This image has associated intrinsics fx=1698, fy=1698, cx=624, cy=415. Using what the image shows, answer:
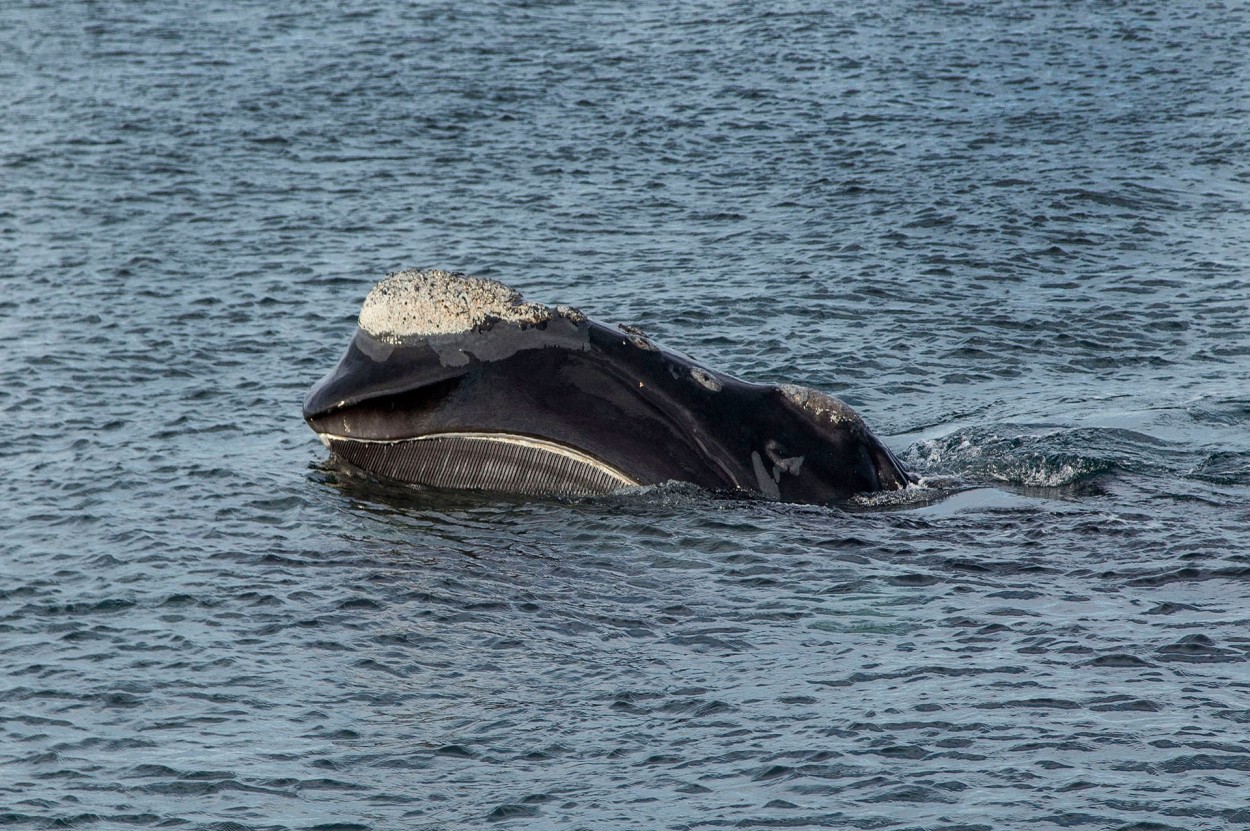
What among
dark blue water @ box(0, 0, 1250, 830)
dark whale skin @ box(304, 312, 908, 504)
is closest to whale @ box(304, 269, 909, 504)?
dark whale skin @ box(304, 312, 908, 504)

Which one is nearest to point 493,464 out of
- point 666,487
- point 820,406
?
point 666,487

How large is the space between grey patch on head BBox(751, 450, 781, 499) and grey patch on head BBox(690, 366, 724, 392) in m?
0.56

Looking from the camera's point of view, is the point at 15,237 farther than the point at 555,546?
Yes

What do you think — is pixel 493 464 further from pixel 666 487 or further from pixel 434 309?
pixel 666 487

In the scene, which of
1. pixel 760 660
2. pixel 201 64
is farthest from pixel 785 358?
pixel 201 64

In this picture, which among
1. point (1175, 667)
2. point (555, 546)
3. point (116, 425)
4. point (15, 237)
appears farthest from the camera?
point (15, 237)

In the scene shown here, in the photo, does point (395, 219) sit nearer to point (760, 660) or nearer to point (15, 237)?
point (15, 237)

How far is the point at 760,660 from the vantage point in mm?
10805

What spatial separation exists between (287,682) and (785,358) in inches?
330

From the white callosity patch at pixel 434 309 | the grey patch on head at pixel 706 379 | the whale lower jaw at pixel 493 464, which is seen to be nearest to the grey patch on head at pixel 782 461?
the grey patch on head at pixel 706 379

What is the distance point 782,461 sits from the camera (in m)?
12.8

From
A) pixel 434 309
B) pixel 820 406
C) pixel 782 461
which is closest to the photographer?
pixel 820 406

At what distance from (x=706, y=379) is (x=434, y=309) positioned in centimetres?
219

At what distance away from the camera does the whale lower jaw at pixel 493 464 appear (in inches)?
512
